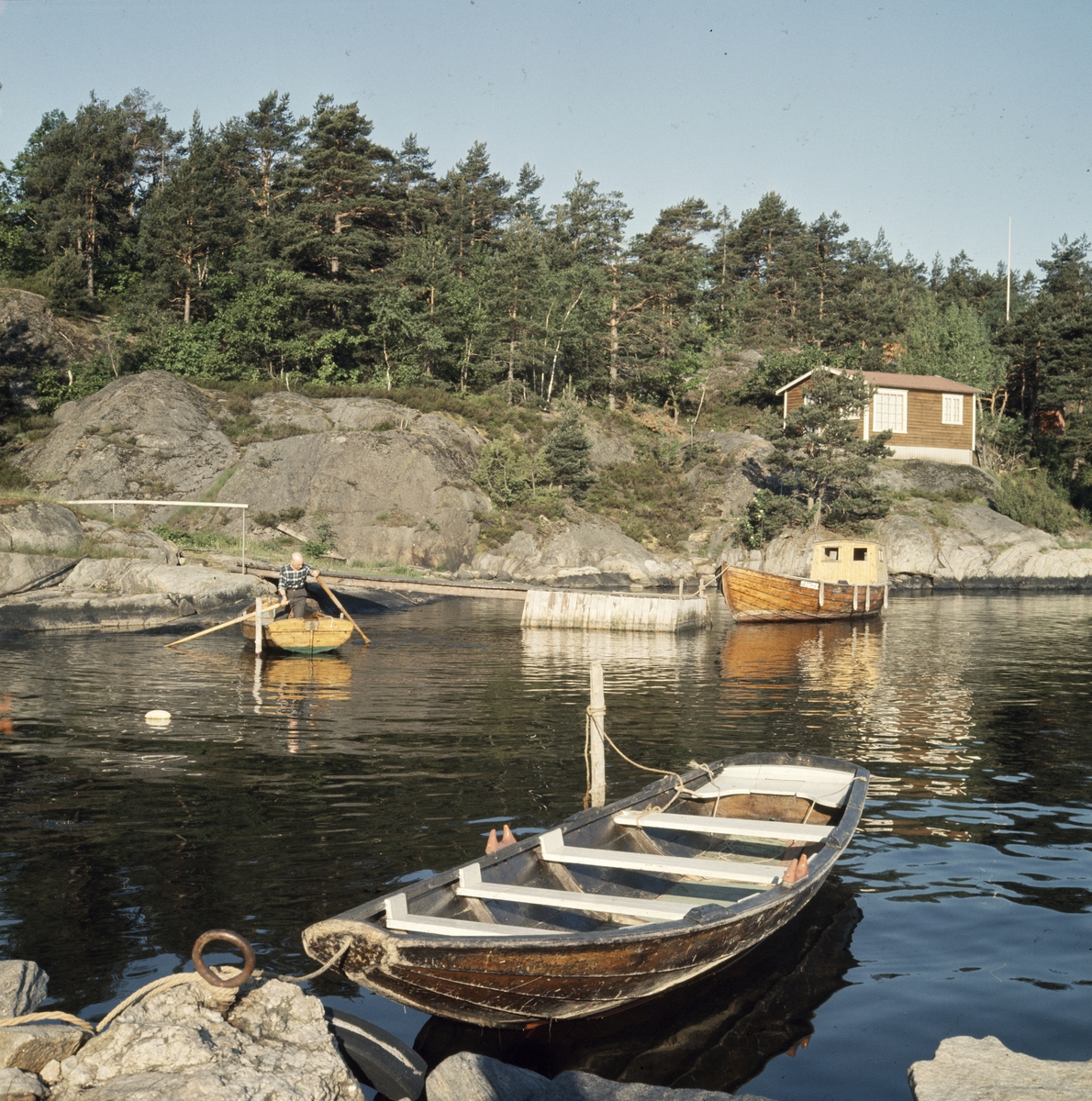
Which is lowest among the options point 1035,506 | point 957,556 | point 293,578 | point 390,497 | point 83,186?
point 293,578

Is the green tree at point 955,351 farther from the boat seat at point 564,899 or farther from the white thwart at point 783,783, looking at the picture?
the boat seat at point 564,899

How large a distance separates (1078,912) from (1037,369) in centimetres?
6053

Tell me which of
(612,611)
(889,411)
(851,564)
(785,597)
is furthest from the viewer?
(889,411)

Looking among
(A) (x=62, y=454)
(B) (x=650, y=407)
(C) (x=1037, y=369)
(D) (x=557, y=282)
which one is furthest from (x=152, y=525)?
(C) (x=1037, y=369)

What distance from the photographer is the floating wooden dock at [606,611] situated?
2889cm

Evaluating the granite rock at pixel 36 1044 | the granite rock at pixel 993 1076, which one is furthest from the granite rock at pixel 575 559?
the granite rock at pixel 36 1044

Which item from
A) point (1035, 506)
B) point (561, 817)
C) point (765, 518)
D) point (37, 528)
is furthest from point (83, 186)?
point (561, 817)

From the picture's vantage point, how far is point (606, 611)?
29.4 meters

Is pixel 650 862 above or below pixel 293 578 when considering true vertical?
below

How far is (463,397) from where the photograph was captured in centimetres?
5459

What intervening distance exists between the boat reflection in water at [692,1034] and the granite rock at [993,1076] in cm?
109

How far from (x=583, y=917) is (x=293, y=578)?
1782 cm

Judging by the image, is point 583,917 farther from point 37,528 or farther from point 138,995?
point 37,528

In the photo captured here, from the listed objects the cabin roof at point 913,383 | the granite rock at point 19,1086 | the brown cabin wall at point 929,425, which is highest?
Answer: the cabin roof at point 913,383
